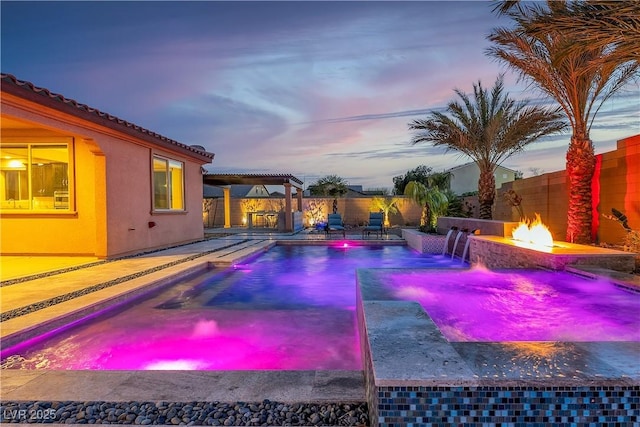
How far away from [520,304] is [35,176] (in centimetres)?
999

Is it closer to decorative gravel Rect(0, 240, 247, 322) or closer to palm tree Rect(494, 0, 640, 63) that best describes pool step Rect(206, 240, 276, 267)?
decorative gravel Rect(0, 240, 247, 322)

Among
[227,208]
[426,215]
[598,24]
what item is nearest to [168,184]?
[227,208]

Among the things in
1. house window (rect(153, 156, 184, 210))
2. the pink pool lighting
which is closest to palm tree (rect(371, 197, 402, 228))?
house window (rect(153, 156, 184, 210))

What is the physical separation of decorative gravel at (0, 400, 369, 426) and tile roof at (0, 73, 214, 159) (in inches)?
193

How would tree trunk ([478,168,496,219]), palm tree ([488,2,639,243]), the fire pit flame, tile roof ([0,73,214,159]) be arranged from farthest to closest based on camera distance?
tree trunk ([478,168,496,219])
palm tree ([488,2,639,243])
the fire pit flame
tile roof ([0,73,214,159])

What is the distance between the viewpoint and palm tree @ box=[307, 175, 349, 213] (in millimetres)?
25328

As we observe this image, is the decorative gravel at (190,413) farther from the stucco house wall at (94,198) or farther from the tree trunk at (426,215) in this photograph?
the tree trunk at (426,215)

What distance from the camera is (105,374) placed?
2.66 m

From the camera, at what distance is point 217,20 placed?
10.7m

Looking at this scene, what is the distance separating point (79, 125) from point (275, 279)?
5.01m

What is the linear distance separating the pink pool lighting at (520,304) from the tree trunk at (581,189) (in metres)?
3.18

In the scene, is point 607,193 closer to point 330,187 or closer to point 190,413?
point 190,413

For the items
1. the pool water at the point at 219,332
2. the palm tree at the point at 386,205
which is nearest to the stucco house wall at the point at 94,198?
the pool water at the point at 219,332

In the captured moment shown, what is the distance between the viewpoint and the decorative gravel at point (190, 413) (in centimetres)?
206
